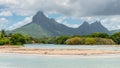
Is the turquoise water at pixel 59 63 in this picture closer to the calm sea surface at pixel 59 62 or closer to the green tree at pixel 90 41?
the calm sea surface at pixel 59 62

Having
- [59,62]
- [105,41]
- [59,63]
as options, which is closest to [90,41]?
[105,41]

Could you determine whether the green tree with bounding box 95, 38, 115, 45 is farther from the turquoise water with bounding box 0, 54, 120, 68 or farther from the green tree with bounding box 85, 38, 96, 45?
the turquoise water with bounding box 0, 54, 120, 68

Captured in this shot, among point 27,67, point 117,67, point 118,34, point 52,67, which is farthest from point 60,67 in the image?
point 118,34

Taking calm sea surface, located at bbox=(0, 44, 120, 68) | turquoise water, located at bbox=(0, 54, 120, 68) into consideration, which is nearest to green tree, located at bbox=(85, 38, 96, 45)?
calm sea surface, located at bbox=(0, 44, 120, 68)

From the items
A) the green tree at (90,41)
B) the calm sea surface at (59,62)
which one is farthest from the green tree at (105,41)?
the calm sea surface at (59,62)

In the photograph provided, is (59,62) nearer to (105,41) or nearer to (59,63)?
(59,63)

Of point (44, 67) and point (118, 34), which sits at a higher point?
point (118, 34)

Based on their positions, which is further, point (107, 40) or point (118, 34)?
point (118, 34)

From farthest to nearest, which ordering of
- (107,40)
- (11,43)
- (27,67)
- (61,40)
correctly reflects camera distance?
(61,40)
(107,40)
(11,43)
(27,67)

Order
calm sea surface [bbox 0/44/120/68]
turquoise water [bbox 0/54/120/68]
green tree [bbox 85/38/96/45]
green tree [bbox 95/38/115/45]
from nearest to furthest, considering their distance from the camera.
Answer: turquoise water [bbox 0/54/120/68] → calm sea surface [bbox 0/44/120/68] → green tree [bbox 95/38/115/45] → green tree [bbox 85/38/96/45]

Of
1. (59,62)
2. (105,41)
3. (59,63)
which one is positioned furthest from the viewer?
(105,41)

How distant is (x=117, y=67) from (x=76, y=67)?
4.90 meters

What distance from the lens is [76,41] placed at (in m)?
163

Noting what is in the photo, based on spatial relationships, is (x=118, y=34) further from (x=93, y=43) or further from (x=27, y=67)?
(x=27, y=67)
